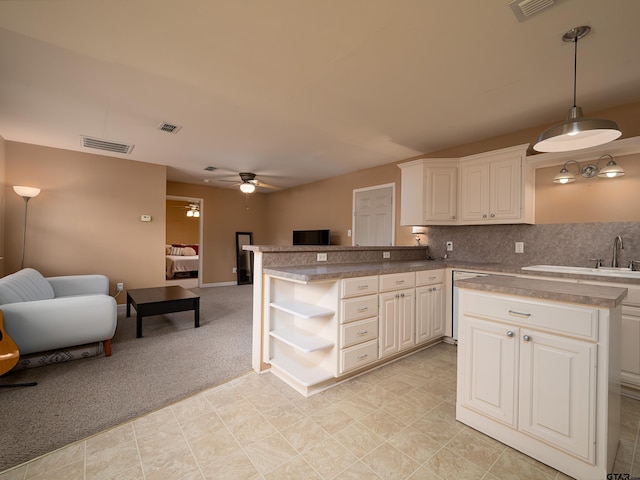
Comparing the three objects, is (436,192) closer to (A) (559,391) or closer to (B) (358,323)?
(B) (358,323)

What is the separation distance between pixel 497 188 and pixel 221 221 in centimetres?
597

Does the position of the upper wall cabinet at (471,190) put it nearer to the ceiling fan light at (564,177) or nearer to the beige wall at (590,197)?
the beige wall at (590,197)

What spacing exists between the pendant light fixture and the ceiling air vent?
15.7ft

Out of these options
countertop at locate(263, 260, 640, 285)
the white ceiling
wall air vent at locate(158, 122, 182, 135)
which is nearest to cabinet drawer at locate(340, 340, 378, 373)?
countertop at locate(263, 260, 640, 285)

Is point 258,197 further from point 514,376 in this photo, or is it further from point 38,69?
point 514,376

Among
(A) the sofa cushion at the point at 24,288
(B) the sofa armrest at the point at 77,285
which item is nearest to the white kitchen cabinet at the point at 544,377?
(A) the sofa cushion at the point at 24,288

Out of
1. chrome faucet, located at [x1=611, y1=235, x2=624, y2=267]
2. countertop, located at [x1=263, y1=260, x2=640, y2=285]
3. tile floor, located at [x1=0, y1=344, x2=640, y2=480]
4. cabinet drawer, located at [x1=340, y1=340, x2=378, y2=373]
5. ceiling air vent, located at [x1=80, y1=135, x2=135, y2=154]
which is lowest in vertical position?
tile floor, located at [x1=0, y1=344, x2=640, y2=480]

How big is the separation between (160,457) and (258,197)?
6.76 m

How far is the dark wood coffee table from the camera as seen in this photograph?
10.9 ft

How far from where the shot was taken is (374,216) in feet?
16.7

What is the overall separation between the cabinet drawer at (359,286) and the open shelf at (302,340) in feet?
1.38

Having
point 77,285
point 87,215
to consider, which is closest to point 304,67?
point 77,285

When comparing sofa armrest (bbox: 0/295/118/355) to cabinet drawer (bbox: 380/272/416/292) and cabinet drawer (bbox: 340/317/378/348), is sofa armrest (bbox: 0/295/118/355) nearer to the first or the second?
cabinet drawer (bbox: 340/317/378/348)

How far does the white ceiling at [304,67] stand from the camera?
1.67 meters
